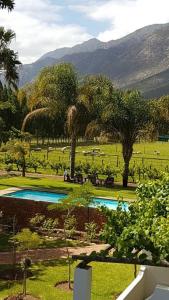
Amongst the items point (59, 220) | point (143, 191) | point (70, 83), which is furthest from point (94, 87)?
point (143, 191)

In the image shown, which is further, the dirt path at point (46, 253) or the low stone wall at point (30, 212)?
the low stone wall at point (30, 212)

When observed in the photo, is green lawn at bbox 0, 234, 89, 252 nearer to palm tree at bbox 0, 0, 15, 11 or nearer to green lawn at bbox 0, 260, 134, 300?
green lawn at bbox 0, 260, 134, 300

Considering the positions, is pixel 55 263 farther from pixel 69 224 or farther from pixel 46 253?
pixel 69 224

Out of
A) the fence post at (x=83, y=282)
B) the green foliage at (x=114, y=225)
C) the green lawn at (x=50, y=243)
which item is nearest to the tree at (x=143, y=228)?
the green foliage at (x=114, y=225)

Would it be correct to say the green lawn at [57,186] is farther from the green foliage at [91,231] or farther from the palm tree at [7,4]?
the palm tree at [7,4]

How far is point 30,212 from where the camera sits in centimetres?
2342

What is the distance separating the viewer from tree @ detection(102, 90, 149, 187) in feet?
97.6

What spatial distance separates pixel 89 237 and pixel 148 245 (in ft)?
41.3

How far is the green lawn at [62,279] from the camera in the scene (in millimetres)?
14898

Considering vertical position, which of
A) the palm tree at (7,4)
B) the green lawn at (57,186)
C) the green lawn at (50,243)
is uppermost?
the palm tree at (7,4)

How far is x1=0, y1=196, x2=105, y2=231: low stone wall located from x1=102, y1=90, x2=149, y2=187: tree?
29.0ft

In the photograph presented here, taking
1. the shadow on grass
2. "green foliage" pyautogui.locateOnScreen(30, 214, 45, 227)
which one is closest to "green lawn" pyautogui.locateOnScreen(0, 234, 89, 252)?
"green foliage" pyautogui.locateOnScreen(30, 214, 45, 227)

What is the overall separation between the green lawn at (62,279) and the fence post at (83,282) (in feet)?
19.5

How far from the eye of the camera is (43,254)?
19281 millimetres
